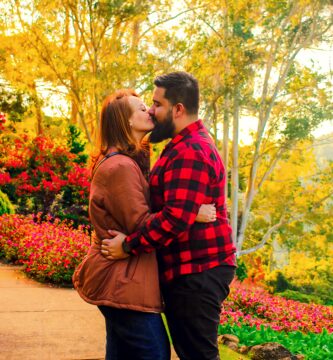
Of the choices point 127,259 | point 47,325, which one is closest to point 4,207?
point 47,325

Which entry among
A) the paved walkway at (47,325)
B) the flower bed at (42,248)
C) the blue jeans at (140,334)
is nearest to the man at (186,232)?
the blue jeans at (140,334)

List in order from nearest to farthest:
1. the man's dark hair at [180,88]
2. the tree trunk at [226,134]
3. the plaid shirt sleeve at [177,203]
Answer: the plaid shirt sleeve at [177,203], the man's dark hair at [180,88], the tree trunk at [226,134]

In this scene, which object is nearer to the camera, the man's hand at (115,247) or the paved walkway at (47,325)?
the man's hand at (115,247)

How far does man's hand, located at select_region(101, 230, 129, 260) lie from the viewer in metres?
2.69

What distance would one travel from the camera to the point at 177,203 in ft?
8.70

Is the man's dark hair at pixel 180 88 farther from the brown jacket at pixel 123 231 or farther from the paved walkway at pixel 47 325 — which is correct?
the paved walkway at pixel 47 325

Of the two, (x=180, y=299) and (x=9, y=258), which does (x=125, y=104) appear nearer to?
(x=180, y=299)

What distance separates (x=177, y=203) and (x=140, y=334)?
0.61 m

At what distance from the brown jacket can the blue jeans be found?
6 centimetres

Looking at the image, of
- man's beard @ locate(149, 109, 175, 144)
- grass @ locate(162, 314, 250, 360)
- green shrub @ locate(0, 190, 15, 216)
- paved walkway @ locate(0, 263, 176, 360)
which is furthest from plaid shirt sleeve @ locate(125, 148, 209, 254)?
green shrub @ locate(0, 190, 15, 216)

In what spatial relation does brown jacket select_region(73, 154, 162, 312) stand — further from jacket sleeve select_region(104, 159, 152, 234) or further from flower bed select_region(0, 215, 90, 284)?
flower bed select_region(0, 215, 90, 284)

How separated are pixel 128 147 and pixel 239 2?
16303 mm

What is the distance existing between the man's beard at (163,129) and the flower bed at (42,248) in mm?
4629

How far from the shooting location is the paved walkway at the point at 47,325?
4.41m
